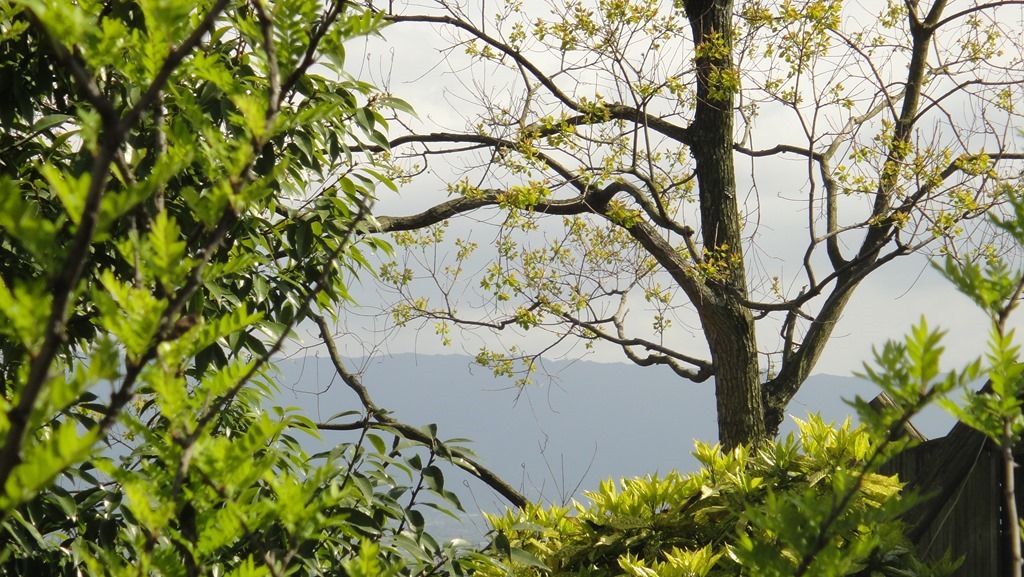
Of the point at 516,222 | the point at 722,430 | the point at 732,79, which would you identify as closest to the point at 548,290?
the point at 516,222

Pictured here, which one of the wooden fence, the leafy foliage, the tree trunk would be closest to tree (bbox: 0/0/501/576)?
the leafy foliage

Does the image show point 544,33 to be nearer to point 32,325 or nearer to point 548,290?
point 548,290

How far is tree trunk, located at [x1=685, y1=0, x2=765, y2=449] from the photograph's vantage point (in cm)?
697

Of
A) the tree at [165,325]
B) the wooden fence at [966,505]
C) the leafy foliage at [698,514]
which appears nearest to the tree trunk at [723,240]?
the leafy foliage at [698,514]

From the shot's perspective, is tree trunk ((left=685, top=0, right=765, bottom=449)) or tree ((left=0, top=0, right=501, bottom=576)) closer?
tree ((left=0, top=0, right=501, bottom=576))

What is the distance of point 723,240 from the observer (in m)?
7.08

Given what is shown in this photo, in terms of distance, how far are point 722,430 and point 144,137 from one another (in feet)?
18.6

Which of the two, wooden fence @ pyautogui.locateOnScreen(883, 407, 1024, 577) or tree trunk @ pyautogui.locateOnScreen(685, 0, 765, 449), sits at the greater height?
tree trunk @ pyautogui.locateOnScreen(685, 0, 765, 449)

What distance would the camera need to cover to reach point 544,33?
21.7 ft

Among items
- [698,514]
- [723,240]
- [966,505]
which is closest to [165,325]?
[698,514]

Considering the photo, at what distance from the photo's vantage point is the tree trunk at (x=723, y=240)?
6.97 m

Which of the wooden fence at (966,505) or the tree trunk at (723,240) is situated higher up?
the tree trunk at (723,240)

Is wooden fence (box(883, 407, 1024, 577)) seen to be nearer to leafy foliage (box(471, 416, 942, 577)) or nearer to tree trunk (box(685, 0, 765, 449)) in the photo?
leafy foliage (box(471, 416, 942, 577))

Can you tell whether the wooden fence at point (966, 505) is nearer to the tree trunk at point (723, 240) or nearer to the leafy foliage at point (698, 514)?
the leafy foliage at point (698, 514)
